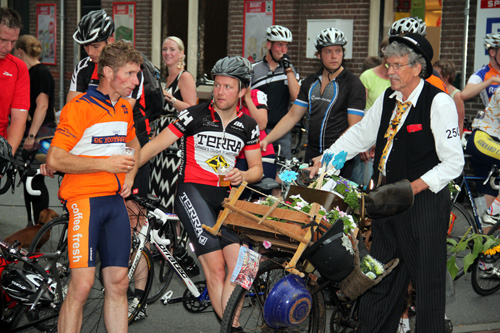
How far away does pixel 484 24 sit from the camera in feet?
39.3

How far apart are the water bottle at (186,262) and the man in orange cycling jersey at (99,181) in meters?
1.70

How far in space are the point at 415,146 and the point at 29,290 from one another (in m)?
2.82

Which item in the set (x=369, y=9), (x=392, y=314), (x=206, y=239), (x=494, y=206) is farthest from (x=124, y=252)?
(x=369, y=9)

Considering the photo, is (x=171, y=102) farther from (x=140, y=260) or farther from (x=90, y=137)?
(x=90, y=137)

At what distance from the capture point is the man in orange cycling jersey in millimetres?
4719

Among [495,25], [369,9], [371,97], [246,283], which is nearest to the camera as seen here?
[246,283]

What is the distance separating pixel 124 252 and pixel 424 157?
6.70 ft

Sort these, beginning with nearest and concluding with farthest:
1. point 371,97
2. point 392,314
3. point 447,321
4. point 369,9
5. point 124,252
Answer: point 124,252, point 392,314, point 447,321, point 371,97, point 369,9

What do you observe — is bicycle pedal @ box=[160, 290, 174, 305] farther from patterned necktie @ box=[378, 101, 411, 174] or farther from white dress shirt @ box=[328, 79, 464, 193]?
white dress shirt @ box=[328, 79, 464, 193]

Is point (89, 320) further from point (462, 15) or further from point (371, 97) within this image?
point (462, 15)

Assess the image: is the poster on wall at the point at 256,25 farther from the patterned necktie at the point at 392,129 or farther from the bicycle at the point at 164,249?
the patterned necktie at the point at 392,129

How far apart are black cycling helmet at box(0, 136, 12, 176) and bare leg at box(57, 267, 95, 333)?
6.32 ft

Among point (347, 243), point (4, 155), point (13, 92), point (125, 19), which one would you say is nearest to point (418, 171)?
point (347, 243)

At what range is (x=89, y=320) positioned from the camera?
19.6ft
